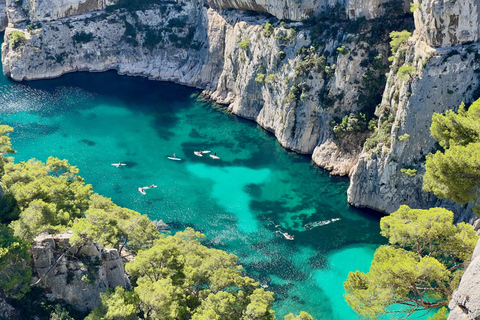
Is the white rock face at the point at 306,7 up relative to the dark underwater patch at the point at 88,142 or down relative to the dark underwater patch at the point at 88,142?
up

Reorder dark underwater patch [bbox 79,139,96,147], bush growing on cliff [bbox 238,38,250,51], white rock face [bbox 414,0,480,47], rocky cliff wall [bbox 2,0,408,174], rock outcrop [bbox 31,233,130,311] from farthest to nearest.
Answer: bush growing on cliff [bbox 238,38,250,51] < dark underwater patch [bbox 79,139,96,147] < rocky cliff wall [bbox 2,0,408,174] < white rock face [bbox 414,0,480,47] < rock outcrop [bbox 31,233,130,311]

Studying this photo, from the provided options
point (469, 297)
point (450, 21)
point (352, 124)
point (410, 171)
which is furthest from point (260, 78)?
point (469, 297)

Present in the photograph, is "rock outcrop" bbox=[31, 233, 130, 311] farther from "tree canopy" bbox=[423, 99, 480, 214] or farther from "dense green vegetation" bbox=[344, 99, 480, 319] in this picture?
"tree canopy" bbox=[423, 99, 480, 214]

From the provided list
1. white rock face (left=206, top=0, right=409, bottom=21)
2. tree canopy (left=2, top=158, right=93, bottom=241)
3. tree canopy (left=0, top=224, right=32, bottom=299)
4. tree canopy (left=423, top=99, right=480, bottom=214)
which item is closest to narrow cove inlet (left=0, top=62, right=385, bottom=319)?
tree canopy (left=2, top=158, right=93, bottom=241)

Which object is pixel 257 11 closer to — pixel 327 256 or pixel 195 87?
pixel 195 87

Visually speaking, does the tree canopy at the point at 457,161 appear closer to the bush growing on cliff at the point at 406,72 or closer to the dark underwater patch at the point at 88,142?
the bush growing on cliff at the point at 406,72

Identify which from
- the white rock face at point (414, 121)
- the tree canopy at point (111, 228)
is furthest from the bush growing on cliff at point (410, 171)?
the tree canopy at point (111, 228)

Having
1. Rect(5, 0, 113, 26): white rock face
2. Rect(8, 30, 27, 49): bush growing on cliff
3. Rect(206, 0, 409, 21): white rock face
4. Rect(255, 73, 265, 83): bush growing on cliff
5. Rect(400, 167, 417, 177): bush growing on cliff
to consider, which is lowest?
Rect(400, 167, 417, 177): bush growing on cliff
